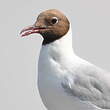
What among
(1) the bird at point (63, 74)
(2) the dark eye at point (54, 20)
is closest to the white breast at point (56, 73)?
(1) the bird at point (63, 74)

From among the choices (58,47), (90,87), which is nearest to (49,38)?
(58,47)

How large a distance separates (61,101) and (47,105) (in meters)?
0.09

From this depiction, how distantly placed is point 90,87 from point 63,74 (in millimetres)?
171

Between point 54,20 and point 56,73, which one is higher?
point 54,20

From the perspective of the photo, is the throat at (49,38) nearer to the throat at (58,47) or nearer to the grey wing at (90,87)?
the throat at (58,47)

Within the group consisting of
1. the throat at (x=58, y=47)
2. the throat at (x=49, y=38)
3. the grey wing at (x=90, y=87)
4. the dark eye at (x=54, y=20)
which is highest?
the dark eye at (x=54, y=20)

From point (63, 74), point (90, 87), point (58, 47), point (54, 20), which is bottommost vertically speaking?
point (90, 87)

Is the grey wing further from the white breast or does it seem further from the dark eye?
the dark eye

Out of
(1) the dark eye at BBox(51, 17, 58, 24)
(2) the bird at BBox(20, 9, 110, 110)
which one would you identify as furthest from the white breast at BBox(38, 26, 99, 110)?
(1) the dark eye at BBox(51, 17, 58, 24)

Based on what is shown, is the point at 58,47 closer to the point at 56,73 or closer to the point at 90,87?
the point at 56,73

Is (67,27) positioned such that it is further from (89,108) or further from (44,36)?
(89,108)

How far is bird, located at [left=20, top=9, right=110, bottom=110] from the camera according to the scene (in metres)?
2.25

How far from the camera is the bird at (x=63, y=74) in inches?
88.7

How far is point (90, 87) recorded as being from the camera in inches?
91.4
